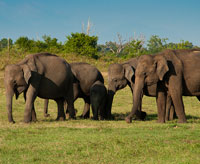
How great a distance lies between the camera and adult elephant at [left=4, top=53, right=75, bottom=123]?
34.3 feet

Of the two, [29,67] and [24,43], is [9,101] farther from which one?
[24,43]

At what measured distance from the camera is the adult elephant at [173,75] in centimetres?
1059

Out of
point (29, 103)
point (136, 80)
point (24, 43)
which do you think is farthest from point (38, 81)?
point (24, 43)

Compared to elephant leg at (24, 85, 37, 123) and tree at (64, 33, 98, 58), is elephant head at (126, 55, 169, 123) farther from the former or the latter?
tree at (64, 33, 98, 58)

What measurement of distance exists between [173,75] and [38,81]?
12.5ft

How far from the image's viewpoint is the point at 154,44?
3533 inches

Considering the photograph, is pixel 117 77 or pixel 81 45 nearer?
pixel 117 77

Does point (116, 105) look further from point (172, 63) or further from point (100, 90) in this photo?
point (172, 63)

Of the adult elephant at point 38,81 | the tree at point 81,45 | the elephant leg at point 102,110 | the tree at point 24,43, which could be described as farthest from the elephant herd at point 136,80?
the tree at point 24,43

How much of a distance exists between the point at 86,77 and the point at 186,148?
7036 mm

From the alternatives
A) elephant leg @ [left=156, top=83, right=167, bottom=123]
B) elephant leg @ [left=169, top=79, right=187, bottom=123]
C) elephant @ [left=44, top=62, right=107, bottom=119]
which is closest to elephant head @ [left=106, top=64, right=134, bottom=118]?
elephant @ [left=44, top=62, right=107, bottom=119]

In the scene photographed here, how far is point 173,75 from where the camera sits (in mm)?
10633

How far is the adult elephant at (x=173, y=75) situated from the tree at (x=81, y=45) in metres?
26.1

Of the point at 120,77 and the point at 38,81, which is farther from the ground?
the point at 120,77
